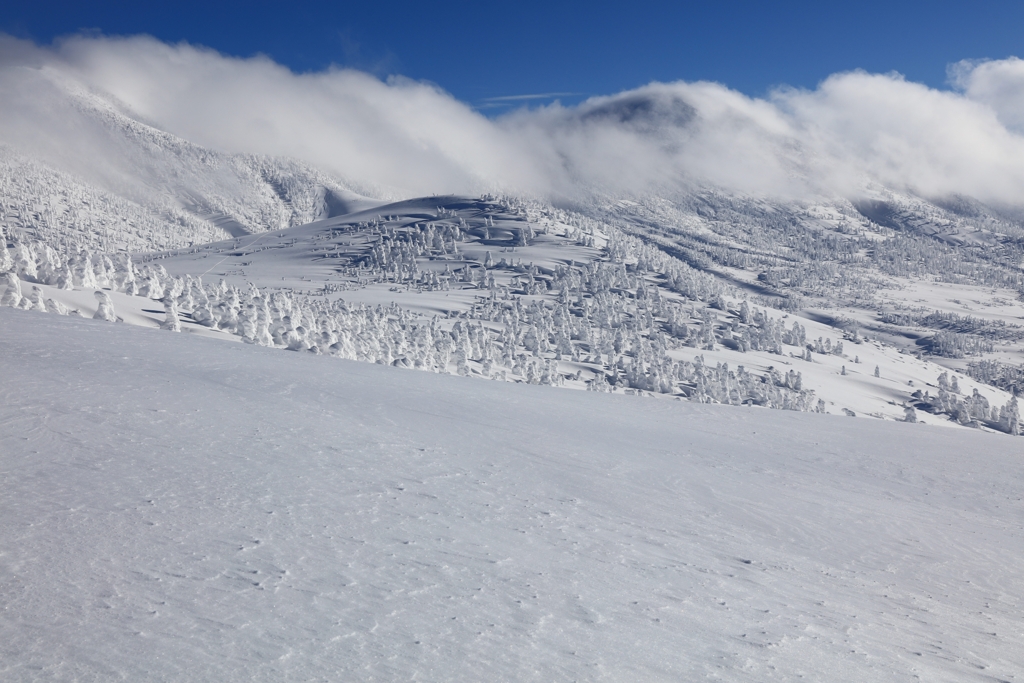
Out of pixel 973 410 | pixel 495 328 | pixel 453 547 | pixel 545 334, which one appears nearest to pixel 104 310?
pixel 453 547

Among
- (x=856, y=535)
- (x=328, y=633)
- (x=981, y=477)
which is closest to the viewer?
(x=328, y=633)

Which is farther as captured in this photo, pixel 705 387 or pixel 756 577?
pixel 705 387

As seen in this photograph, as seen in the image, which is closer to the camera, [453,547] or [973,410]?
[453,547]

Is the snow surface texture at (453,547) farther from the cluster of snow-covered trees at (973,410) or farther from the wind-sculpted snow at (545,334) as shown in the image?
the cluster of snow-covered trees at (973,410)

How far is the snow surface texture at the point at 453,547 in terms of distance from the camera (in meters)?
6.17

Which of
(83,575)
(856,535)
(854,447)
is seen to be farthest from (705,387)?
(83,575)

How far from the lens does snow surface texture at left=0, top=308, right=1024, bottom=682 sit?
6168 millimetres

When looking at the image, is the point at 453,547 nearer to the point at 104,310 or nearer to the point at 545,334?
the point at 104,310

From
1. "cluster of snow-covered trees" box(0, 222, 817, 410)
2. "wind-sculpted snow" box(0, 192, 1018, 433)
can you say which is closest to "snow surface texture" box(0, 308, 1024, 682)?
"wind-sculpted snow" box(0, 192, 1018, 433)

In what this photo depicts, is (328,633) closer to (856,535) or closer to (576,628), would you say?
(576,628)

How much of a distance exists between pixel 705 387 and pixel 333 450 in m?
109

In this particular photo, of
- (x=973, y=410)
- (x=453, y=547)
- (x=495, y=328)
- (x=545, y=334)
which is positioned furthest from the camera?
(x=495, y=328)

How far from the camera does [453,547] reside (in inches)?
335

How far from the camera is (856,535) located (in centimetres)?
1083
